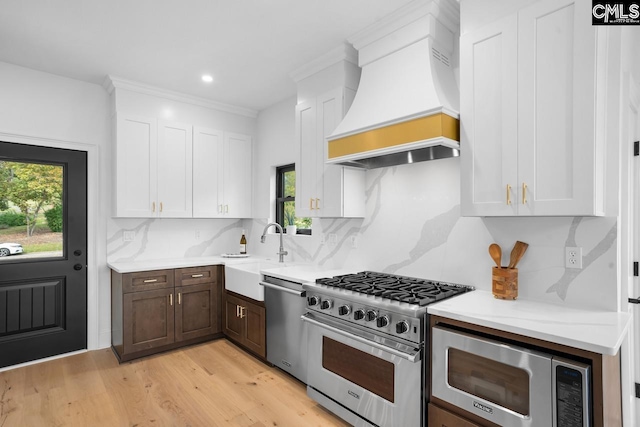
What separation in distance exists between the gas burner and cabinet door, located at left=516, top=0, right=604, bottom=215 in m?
0.69

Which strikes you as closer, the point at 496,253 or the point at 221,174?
the point at 496,253

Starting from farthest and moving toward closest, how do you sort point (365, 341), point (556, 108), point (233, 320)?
point (233, 320), point (365, 341), point (556, 108)

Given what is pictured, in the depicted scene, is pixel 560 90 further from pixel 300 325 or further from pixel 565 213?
pixel 300 325

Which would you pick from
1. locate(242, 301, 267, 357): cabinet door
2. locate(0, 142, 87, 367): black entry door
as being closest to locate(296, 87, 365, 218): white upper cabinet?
locate(242, 301, 267, 357): cabinet door

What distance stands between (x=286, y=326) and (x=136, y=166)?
2267mm

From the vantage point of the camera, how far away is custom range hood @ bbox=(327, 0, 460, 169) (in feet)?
6.97

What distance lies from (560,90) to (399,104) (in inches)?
35.2

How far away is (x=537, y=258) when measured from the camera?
6.89 feet

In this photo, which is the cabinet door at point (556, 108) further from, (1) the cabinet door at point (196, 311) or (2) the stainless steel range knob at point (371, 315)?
(1) the cabinet door at point (196, 311)

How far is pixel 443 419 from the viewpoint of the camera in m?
1.83

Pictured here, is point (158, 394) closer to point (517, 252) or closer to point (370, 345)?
point (370, 345)

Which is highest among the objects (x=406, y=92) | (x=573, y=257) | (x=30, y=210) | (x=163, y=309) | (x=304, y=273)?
(x=406, y=92)

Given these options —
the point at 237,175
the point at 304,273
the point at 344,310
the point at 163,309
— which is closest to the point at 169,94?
the point at 237,175

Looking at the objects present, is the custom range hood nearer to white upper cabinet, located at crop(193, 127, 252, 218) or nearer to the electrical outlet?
the electrical outlet
